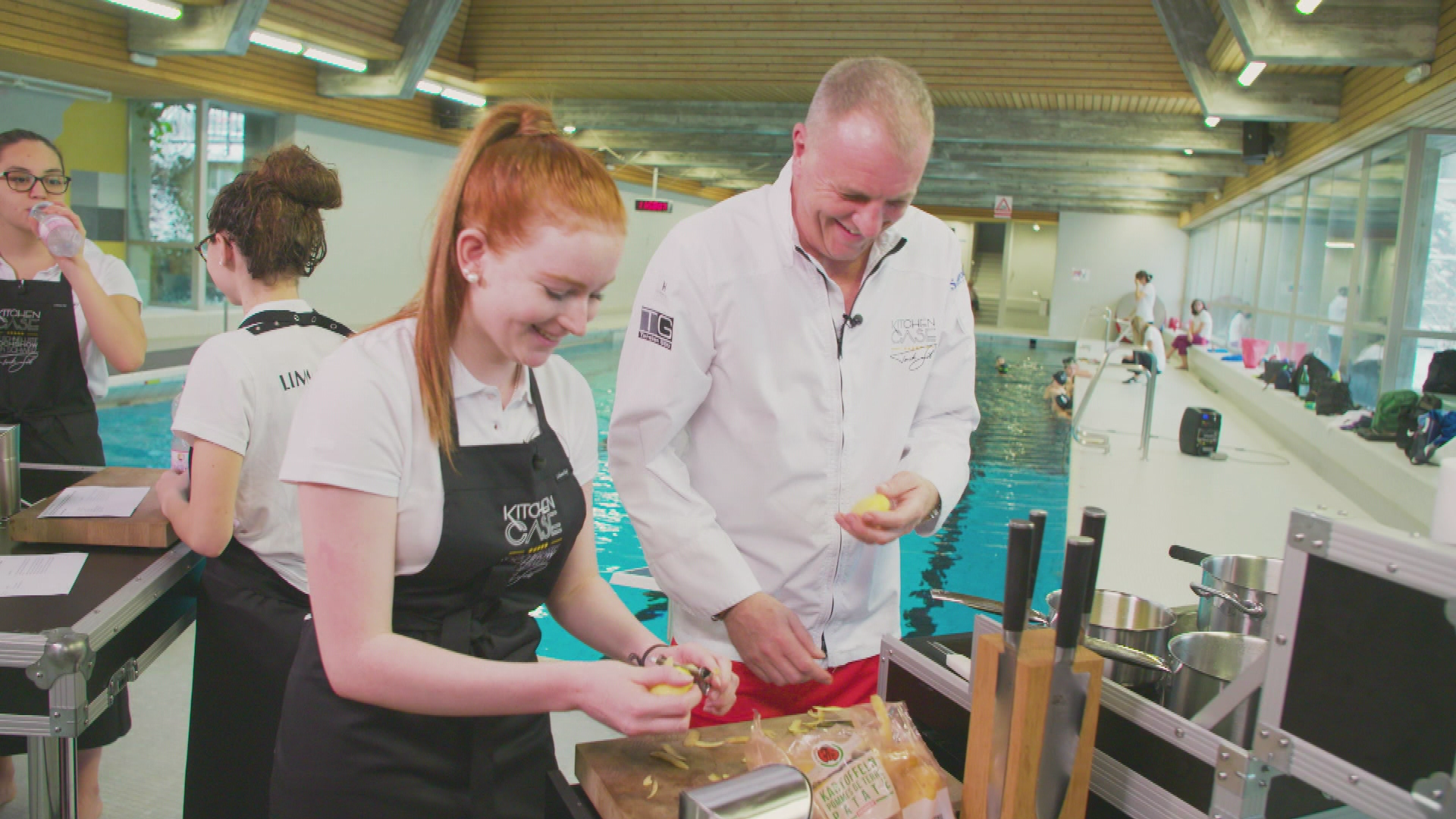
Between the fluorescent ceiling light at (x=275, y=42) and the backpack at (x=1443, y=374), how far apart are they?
10.3m

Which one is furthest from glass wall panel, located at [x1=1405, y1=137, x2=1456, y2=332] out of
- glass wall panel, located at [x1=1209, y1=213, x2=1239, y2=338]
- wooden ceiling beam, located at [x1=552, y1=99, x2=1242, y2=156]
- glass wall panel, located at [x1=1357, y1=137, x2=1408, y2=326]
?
glass wall panel, located at [x1=1209, y1=213, x2=1239, y2=338]

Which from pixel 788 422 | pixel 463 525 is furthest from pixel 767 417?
pixel 463 525

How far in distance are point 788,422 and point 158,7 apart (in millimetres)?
9135

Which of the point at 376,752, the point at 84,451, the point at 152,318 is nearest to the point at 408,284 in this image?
the point at 152,318

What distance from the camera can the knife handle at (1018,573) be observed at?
1.03 meters

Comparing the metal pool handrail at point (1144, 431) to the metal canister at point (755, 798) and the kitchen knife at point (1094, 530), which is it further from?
the metal canister at point (755, 798)

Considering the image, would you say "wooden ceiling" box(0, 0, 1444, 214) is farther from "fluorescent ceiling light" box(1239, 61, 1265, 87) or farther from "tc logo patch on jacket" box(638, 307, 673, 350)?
"tc logo patch on jacket" box(638, 307, 673, 350)

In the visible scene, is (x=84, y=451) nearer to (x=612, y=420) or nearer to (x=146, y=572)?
(x=146, y=572)

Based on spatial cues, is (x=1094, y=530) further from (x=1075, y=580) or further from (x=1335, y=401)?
(x=1335, y=401)

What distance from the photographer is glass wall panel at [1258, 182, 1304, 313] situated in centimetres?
1217

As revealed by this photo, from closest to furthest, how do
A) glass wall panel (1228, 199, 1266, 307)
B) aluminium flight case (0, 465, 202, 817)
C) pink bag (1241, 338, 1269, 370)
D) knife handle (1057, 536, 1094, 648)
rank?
1. knife handle (1057, 536, 1094, 648)
2. aluminium flight case (0, 465, 202, 817)
3. pink bag (1241, 338, 1269, 370)
4. glass wall panel (1228, 199, 1266, 307)

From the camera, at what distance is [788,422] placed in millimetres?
1721

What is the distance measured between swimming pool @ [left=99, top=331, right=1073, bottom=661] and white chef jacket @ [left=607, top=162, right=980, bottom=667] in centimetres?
114

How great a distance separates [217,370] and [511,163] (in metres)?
1.05
